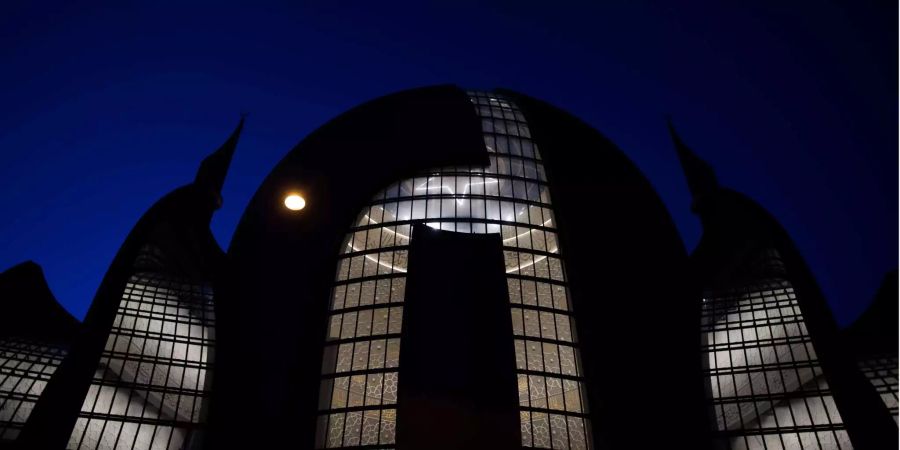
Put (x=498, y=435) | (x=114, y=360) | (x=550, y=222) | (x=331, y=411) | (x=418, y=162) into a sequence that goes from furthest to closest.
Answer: (x=418, y=162) < (x=550, y=222) < (x=114, y=360) < (x=331, y=411) < (x=498, y=435)

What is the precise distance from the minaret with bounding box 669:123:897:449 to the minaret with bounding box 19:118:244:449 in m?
19.7

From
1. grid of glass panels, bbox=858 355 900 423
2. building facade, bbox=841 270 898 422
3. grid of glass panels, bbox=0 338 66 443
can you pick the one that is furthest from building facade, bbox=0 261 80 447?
building facade, bbox=841 270 898 422

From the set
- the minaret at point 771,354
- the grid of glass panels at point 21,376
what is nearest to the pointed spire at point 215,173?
the grid of glass panels at point 21,376

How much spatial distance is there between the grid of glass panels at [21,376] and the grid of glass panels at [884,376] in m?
31.0

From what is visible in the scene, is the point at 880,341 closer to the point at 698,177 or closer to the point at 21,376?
the point at 698,177

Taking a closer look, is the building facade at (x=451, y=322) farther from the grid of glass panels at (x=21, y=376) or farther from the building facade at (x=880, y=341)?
the building facade at (x=880, y=341)

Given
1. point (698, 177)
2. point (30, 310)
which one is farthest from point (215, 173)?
point (698, 177)

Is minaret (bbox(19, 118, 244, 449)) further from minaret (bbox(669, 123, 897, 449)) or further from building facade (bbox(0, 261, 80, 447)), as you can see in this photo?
minaret (bbox(669, 123, 897, 449))

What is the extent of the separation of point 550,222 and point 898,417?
1450cm

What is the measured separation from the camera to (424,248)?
23.2m

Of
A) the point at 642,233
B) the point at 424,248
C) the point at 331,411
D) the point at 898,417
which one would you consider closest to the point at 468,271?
the point at 424,248

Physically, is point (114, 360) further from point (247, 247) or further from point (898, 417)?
point (898, 417)

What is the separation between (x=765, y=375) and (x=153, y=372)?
74.8 ft

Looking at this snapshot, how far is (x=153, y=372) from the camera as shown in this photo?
21953 millimetres
